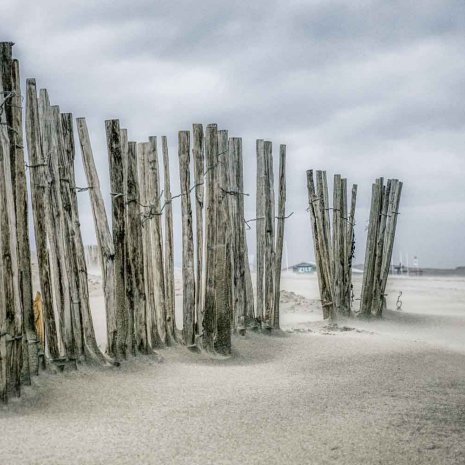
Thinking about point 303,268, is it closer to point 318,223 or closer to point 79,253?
point 318,223

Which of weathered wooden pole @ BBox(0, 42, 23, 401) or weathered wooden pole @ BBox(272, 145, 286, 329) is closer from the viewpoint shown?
weathered wooden pole @ BBox(0, 42, 23, 401)

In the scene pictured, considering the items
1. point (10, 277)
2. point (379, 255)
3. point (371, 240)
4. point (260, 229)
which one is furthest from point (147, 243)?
point (379, 255)

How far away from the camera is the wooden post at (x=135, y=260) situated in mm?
5832

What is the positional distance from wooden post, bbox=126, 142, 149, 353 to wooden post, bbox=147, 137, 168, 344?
0.75ft

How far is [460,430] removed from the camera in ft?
13.5

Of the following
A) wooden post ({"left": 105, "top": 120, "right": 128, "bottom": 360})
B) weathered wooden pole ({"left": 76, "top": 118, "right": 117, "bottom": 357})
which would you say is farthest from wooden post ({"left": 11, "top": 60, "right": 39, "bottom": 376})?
wooden post ({"left": 105, "top": 120, "right": 128, "bottom": 360})

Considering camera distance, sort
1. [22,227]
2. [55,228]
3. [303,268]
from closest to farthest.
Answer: [22,227]
[55,228]
[303,268]

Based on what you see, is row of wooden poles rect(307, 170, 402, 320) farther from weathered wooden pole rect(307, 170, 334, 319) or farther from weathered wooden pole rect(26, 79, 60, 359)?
weathered wooden pole rect(26, 79, 60, 359)

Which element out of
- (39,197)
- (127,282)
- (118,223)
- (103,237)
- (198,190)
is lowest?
(127,282)

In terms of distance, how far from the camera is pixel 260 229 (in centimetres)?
763

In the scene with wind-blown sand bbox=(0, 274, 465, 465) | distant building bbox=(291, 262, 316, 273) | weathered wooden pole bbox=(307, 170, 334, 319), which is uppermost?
weathered wooden pole bbox=(307, 170, 334, 319)

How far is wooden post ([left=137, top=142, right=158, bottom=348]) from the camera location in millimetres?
6023

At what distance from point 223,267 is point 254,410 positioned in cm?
219

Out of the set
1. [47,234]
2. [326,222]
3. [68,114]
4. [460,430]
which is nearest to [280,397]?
[460,430]
